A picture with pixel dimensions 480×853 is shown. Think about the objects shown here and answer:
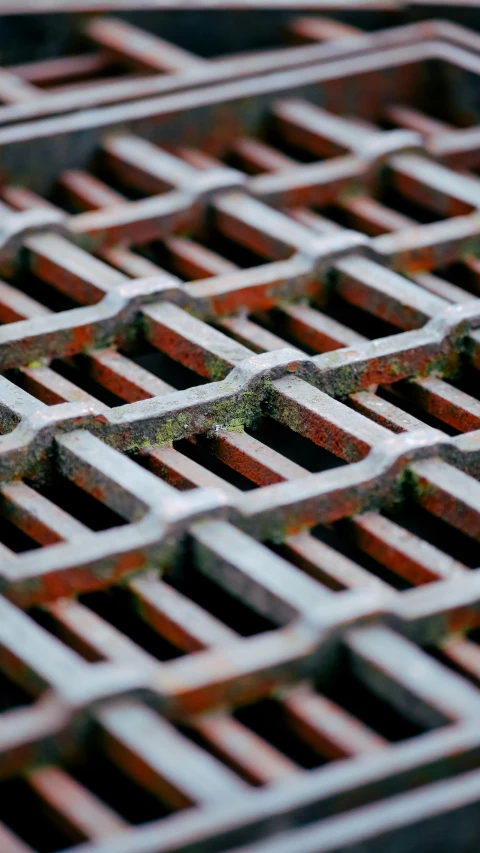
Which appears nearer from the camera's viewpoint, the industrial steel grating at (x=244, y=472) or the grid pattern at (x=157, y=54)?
the industrial steel grating at (x=244, y=472)

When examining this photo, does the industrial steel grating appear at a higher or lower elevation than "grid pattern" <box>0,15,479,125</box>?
lower

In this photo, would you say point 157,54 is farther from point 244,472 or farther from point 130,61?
point 244,472

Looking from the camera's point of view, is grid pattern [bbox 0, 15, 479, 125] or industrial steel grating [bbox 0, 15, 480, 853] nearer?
industrial steel grating [bbox 0, 15, 480, 853]

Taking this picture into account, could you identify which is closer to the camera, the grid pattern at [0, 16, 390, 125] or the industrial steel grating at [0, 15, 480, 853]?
the industrial steel grating at [0, 15, 480, 853]

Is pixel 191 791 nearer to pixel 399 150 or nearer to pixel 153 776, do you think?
pixel 153 776

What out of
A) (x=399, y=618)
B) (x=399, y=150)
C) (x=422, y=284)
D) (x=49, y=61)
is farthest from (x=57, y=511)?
(x=49, y=61)

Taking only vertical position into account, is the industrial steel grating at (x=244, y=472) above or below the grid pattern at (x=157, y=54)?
below

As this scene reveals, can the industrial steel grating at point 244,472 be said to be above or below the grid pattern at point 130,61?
below

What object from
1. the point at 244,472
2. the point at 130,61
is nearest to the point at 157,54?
the point at 130,61
